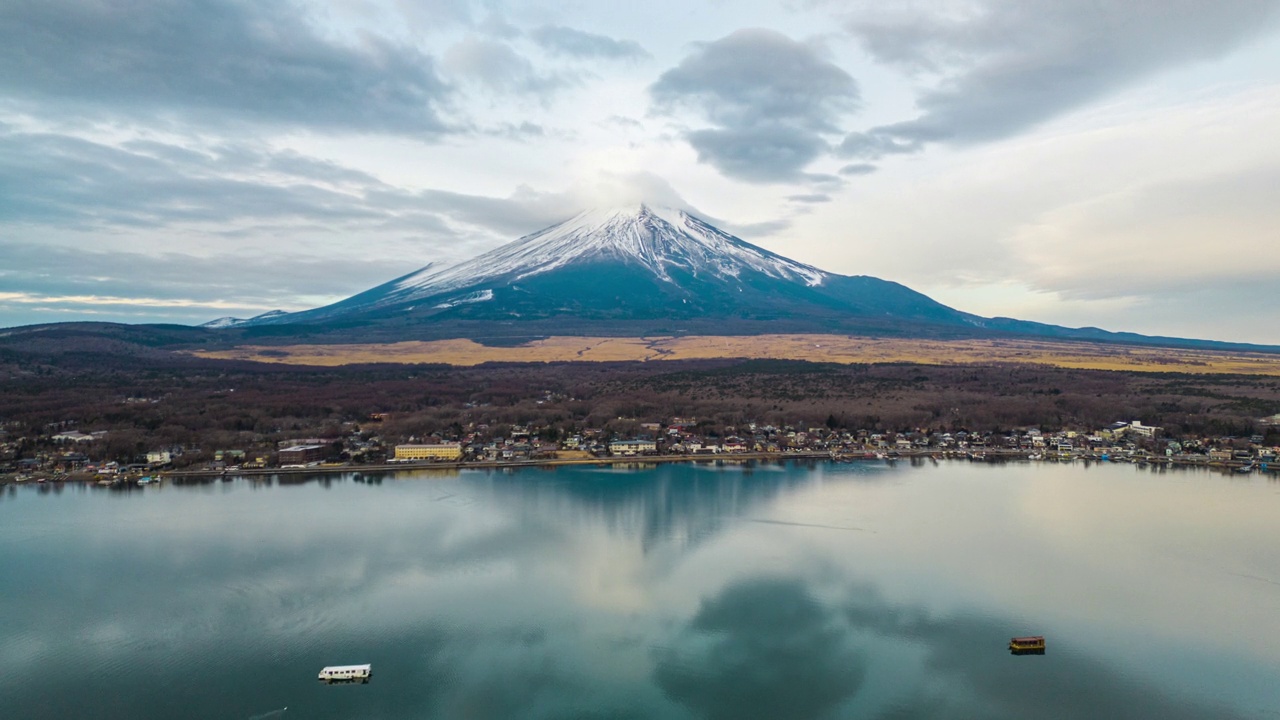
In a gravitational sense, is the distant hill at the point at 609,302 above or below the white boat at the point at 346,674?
above

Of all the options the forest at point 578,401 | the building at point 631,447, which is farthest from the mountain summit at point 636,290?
the building at point 631,447

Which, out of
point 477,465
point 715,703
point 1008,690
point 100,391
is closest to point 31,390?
point 100,391

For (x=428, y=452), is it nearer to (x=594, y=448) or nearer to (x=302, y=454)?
(x=302, y=454)

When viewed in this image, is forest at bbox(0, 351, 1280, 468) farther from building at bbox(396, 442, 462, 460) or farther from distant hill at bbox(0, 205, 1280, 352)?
distant hill at bbox(0, 205, 1280, 352)

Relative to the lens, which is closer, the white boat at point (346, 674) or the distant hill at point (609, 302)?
the white boat at point (346, 674)

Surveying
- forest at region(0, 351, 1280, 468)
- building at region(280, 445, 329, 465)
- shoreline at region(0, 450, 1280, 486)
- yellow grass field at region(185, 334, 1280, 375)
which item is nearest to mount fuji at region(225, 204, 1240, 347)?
yellow grass field at region(185, 334, 1280, 375)

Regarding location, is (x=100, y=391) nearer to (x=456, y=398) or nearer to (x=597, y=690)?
(x=456, y=398)

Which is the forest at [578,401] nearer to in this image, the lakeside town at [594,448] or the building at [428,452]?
the lakeside town at [594,448]
